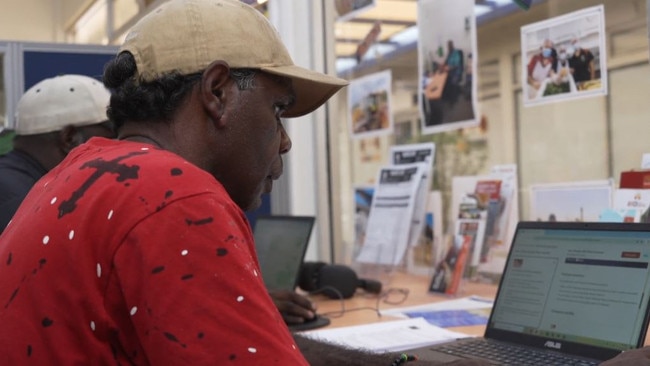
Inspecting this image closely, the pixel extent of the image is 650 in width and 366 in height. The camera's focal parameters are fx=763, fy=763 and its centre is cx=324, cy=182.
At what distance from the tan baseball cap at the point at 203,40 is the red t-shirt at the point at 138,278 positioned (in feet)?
0.53

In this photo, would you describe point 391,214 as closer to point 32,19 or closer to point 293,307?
point 293,307

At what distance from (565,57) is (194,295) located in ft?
4.84

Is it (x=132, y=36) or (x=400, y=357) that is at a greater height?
(x=132, y=36)

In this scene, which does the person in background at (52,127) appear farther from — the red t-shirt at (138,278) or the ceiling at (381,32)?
the red t-shirt at (138,278)

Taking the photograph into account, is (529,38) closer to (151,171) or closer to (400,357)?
(400,357)

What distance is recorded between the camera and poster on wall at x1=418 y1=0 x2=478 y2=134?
2273 millimetres

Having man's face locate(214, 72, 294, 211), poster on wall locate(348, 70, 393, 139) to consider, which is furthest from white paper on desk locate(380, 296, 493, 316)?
man's face locate(214, 72, 294, 211)

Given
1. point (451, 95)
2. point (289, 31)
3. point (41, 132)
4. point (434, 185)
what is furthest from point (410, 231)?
point (41, 132)

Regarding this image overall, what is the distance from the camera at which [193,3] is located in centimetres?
94

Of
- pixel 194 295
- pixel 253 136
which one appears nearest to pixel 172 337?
pixel 194 295

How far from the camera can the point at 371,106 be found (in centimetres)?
272

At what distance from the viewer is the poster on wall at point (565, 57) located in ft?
6.07

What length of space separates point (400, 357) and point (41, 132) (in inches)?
52.1

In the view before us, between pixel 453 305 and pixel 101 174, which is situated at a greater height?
pixel 101 174
